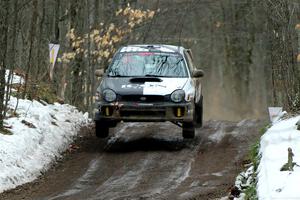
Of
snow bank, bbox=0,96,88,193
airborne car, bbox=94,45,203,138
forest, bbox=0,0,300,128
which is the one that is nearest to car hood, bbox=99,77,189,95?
airborne car, bbox=94,45,203,138

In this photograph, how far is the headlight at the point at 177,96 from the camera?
1150cm

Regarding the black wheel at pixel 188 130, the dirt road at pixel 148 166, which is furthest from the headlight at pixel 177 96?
the dirt road at pixel 148 166

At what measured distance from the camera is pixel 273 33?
43.3 feet

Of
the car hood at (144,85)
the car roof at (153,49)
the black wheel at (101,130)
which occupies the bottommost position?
the black wheel at (101,130)

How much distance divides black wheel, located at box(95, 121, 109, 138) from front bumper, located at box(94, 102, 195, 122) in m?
0.91

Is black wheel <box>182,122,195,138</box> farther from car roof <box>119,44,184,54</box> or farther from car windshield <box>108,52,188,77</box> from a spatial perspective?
car roof <box>119,44,184,54</box>

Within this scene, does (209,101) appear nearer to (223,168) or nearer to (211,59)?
(211,59)

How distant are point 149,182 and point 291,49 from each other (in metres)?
4.05

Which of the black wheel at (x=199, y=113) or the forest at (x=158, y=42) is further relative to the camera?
the black wheel at (x=199, y=113)

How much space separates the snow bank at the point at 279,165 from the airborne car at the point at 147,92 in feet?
10.4

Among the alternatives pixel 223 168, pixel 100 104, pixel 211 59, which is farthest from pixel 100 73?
pixel 211 59

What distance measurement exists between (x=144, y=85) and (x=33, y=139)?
2.27 metres

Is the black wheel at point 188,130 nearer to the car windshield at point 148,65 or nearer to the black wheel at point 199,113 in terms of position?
the black wheel at point 199,113

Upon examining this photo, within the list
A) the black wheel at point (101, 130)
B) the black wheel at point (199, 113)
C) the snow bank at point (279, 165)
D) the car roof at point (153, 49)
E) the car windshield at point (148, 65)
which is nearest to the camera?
the snow bank at point (279, 165)
